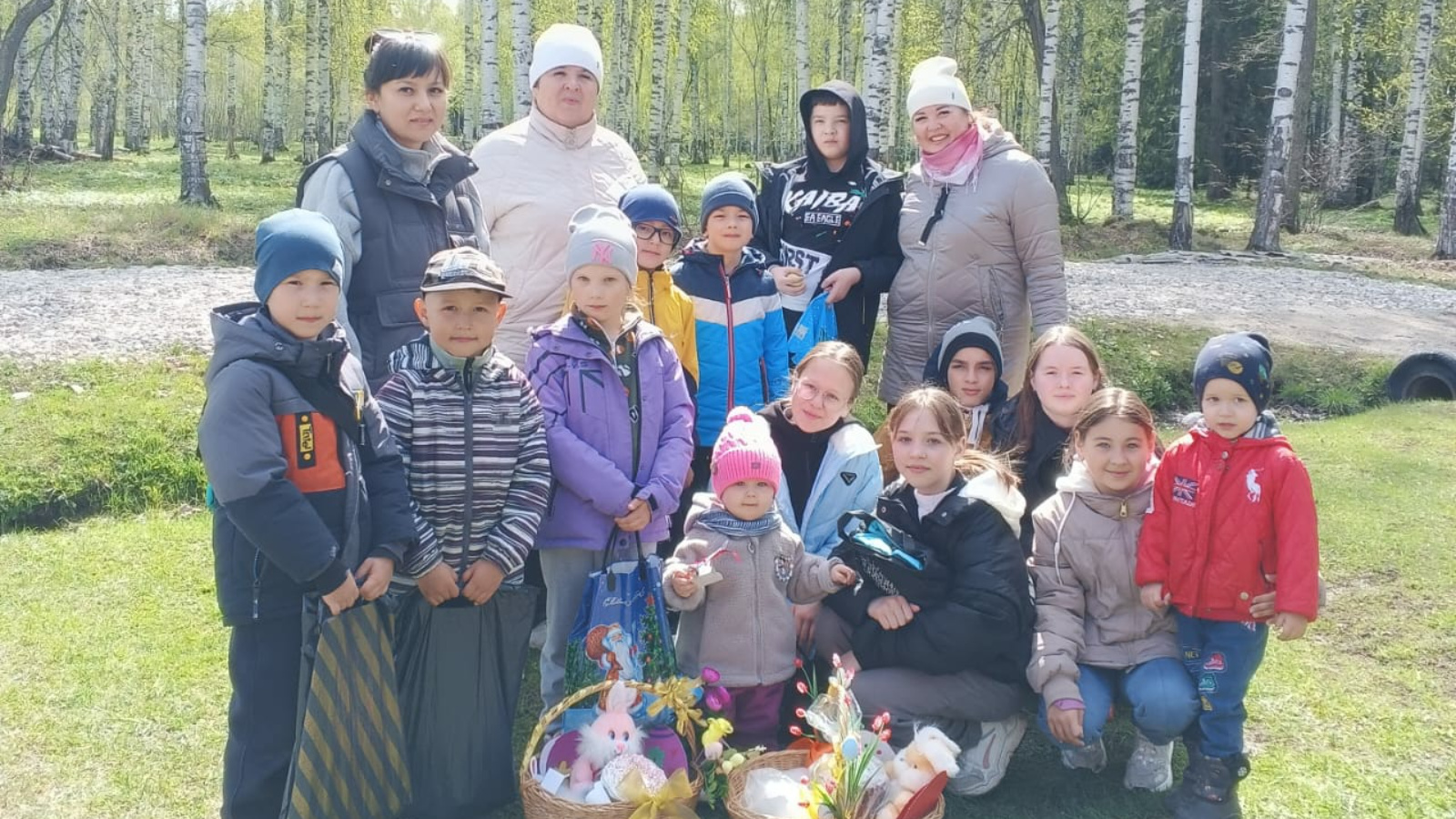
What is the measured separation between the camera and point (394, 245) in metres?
3.78

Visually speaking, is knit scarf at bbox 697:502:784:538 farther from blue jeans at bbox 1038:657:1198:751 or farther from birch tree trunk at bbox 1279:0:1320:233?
birch tree trunk at bbox 1279:0:1320:233

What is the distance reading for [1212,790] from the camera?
3.45 m

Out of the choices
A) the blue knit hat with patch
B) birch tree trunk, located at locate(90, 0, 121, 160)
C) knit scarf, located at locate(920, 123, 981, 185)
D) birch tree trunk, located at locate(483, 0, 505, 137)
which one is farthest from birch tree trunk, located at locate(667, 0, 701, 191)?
the blue knit hat with patch

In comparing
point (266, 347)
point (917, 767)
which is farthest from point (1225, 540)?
point (266, 347)

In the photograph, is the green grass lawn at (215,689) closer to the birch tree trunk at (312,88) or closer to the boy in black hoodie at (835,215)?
the boy in black hoodie at (835,215)

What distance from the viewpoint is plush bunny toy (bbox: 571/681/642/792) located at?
3207mm

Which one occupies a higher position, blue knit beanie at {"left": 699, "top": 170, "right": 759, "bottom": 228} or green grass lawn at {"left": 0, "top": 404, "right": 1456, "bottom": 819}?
blue knit beanie at {"left": 699, "top": 170, "right": 759, "bottom": 228}

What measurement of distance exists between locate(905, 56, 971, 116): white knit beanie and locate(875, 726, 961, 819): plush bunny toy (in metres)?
2.69

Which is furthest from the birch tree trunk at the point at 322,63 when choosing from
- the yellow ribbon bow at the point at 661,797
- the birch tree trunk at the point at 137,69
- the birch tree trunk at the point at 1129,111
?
the yellow ribbon bow at the point at 661,797

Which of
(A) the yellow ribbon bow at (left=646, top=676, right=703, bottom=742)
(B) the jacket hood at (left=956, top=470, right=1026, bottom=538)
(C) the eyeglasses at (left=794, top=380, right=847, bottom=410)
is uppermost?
(C) the eyeglasses at (left=794, top=380, right=847, bottom=410)

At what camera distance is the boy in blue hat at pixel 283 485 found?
2902 mm

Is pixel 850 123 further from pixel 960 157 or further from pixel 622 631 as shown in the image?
pixel 622 631

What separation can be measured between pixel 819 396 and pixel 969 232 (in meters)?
1.17

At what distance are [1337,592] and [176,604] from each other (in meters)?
5.46
